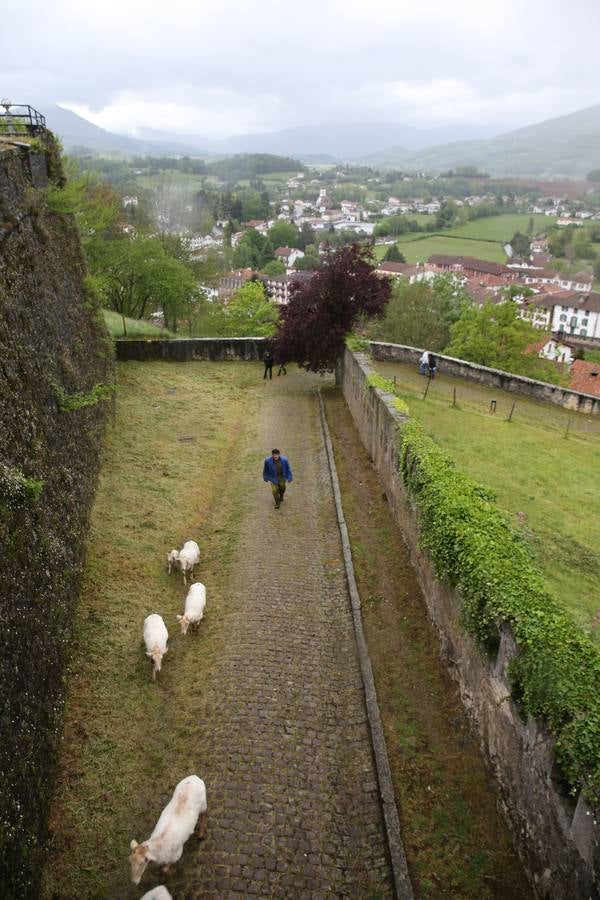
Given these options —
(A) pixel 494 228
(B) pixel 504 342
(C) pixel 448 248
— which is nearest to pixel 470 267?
(C) pixel 448 248

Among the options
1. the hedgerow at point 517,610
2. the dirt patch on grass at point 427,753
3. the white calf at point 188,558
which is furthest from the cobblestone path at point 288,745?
the hedgerow at point 517,610

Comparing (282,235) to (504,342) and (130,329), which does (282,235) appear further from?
(130,329)

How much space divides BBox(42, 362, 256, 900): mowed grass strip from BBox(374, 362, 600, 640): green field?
5.23 metres

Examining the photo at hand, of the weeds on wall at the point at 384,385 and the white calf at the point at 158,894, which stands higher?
the weeds on wall at the point at 384,385

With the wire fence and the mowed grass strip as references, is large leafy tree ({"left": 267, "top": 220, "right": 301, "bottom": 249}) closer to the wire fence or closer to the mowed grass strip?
the wire fence

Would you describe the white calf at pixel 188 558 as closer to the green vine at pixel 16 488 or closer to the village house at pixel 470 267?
the green vine at pixel 16 488

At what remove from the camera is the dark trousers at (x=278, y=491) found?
41.9 ft

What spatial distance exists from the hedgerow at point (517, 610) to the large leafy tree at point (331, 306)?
11378mm

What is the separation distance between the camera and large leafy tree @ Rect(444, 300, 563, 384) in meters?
33.4

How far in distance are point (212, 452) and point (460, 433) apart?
7.70 metres

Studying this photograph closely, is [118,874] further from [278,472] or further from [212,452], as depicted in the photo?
[212,452]

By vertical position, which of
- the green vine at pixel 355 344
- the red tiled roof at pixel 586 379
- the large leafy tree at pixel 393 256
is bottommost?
the red tiled roof at pixel 586 379

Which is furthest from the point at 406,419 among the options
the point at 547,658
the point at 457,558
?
the point at 547,658

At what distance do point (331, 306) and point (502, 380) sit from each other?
335 inches
